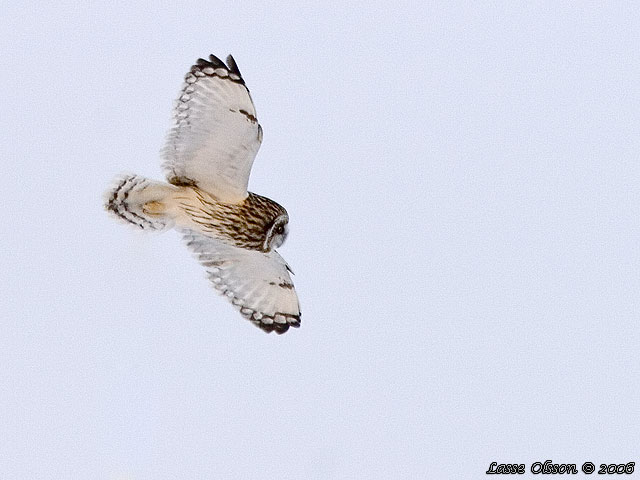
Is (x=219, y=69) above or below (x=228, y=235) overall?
above

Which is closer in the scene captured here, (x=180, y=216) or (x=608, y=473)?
(x=180, y=216)

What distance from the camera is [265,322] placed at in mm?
7328

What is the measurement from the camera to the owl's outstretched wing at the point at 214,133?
6363mm

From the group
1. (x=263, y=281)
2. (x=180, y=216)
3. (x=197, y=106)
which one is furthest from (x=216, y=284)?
Result: (x=197, y=106)

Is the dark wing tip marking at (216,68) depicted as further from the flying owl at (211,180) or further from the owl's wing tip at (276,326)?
the owl's wing tip at (276,326)

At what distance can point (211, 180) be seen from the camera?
261 inches

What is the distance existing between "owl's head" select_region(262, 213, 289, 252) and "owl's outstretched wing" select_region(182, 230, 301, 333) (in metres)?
0.48

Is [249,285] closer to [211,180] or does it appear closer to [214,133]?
[211,180]

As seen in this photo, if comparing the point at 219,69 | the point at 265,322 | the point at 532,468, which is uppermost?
the point at 219,69

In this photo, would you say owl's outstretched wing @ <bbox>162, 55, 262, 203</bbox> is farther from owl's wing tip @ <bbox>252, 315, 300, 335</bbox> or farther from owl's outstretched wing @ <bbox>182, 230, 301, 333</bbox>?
owl's wing tip @ <bbox>252, 315, 300, 335</bbox>

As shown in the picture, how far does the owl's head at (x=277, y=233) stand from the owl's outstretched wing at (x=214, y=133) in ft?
0.74

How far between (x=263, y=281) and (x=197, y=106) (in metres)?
1.30

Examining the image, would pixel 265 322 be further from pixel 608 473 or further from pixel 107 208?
pixel 608 473

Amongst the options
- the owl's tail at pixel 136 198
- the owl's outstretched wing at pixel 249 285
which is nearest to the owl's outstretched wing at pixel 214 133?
the owl's tail at pixel 136 198
